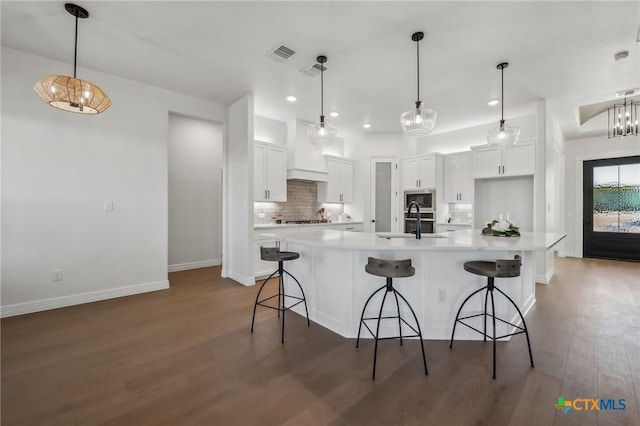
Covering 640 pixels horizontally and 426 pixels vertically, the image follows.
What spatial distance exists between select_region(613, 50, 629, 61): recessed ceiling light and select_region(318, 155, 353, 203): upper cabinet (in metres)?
4.34

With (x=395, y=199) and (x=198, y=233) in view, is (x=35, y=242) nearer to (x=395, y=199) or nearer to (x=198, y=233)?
(x=198, y=233)

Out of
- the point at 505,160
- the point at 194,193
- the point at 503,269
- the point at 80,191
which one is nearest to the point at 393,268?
the point at 503,269

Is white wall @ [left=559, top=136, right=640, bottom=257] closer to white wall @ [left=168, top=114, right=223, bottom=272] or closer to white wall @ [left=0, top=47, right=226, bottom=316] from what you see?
white wall @ [left=168, top=114, right=223, bottom=272]

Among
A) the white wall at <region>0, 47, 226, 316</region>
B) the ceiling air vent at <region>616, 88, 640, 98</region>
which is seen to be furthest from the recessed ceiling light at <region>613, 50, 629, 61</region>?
the white wall at <region>0, 47, 226, 316</region>

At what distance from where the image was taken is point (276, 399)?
1816 mm

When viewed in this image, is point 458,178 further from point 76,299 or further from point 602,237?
point 76,299

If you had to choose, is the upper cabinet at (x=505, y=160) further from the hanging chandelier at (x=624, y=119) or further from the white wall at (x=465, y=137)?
the hanging chandelier at (x=624, y=119)

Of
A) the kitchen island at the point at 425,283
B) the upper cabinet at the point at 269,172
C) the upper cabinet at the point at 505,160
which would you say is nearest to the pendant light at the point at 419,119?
the kitchen island at the point at 425,283

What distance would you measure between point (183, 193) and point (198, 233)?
0.89 meters

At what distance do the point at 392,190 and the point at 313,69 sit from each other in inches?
140

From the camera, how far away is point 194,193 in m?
5.91

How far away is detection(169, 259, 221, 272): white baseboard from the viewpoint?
18.2 feet

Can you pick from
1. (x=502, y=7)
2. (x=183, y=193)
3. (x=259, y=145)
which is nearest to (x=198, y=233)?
(x=183, y=193)

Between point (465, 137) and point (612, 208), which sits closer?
point (465, 137)
